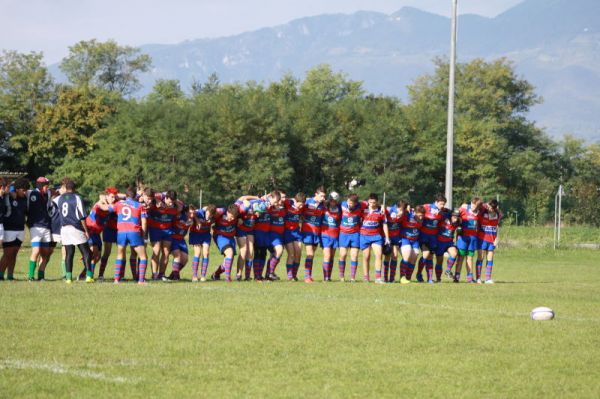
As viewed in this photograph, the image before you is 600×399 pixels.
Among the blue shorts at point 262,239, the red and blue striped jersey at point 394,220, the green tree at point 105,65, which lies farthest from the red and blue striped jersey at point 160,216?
the green tree at point 105,65

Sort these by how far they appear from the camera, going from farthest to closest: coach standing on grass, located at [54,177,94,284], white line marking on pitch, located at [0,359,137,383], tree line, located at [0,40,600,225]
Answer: tree line, located at [0,40,600,225]
coach standing on grass, located at [54,177,94,284]
white line marking on pitch, located at [0,359,137,383]

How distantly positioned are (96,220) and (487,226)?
367 inches

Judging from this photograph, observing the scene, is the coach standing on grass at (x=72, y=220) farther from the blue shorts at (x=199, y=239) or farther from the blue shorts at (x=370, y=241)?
the blue shorts at (x=370, y=241)

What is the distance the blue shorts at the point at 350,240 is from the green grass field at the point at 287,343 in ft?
11.2

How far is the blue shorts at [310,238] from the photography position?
21.5 m

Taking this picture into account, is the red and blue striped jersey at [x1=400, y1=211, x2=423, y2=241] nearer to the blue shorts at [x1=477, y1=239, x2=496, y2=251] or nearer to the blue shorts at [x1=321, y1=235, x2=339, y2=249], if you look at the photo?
the blue shorts at [x1=321, y1=235, x2=339, y2=249]

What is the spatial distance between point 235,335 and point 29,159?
58725 millimetres

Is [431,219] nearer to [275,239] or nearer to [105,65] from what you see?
[275,239]

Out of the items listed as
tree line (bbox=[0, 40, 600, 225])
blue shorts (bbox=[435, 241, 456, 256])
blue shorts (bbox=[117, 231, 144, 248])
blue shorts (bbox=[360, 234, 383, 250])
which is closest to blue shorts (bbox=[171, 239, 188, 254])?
blue shorts (bbox=[117, 231, 144, 248])

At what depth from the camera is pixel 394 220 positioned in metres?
21.5

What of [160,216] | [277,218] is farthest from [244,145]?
[160,216]

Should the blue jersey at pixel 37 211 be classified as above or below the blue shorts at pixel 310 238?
above

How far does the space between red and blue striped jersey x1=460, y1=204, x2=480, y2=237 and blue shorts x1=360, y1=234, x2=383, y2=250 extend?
2.48 m

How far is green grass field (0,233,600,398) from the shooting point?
9242 mm
